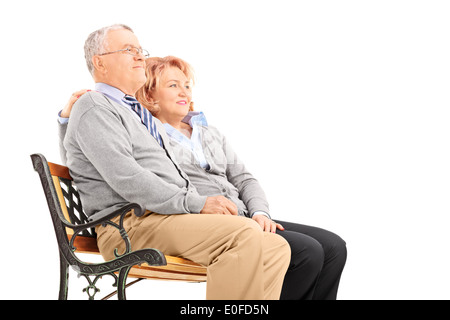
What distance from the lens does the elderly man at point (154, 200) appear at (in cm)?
234

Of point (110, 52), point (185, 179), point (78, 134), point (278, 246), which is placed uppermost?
point (110, 52)

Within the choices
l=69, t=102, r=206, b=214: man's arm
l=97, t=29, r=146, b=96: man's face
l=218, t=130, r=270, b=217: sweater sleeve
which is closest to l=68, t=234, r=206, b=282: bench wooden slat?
A: l=69, t=102, r=206, b=214: man's arm

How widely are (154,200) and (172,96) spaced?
2.64 ft

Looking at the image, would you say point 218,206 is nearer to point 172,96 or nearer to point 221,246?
point 221,246

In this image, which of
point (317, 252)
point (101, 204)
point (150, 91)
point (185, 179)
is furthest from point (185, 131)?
point (317, 252)

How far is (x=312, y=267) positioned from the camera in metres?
2.78

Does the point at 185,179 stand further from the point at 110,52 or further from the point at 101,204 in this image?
the point at 110,52

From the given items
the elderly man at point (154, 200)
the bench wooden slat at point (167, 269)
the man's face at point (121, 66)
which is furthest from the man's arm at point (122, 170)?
the man's face at point (121, 66)

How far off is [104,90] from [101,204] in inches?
22.2

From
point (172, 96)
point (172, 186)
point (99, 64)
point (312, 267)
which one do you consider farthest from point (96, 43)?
point (312, 267)

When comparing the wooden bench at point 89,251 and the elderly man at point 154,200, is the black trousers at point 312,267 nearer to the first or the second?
the elderly man at point 154,200

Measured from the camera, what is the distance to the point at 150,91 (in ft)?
10.4

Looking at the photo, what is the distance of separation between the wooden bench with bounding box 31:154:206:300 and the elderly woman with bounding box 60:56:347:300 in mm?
295

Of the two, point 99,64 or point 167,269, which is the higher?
point 99,64
